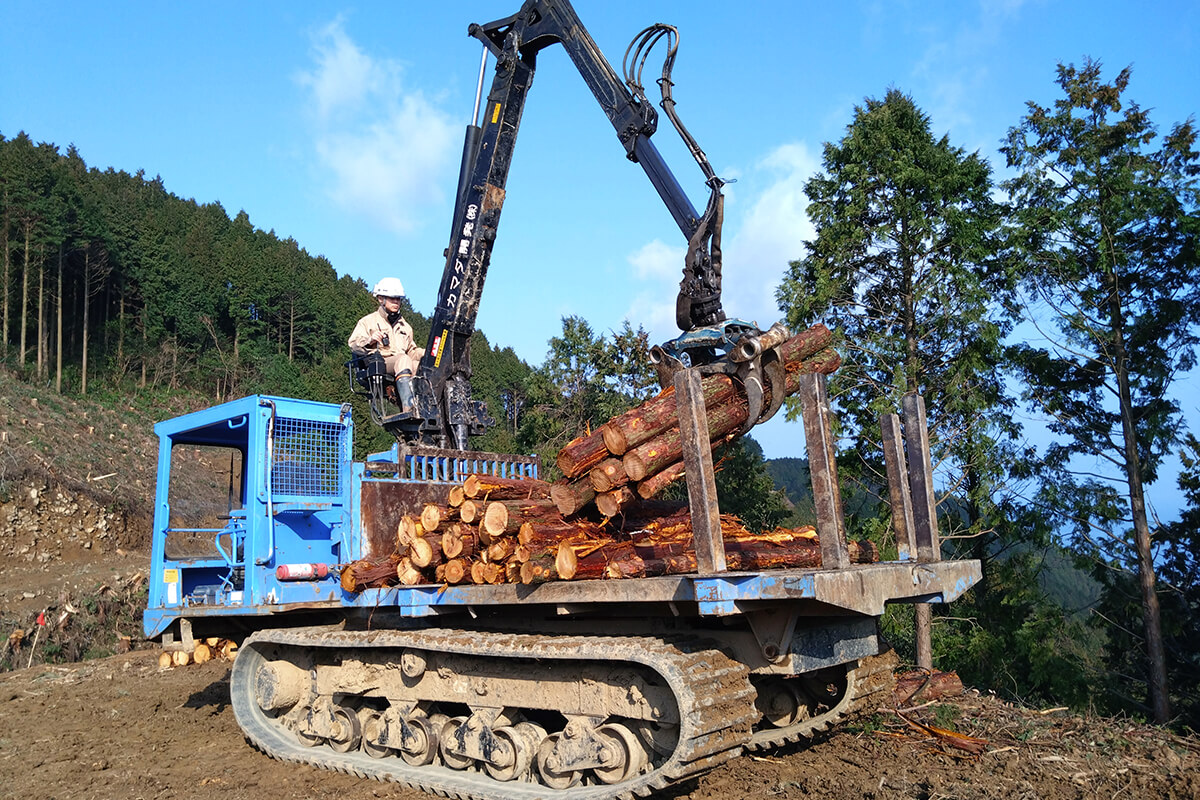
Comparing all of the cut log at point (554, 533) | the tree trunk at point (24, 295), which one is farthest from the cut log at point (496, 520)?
the tree trunk at point (24, 295)

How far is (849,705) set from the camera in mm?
A: 6176

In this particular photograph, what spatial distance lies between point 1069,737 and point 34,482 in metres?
25.1

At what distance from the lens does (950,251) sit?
1471 centimetres

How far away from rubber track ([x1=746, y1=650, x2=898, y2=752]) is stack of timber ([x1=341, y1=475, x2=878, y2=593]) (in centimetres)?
80

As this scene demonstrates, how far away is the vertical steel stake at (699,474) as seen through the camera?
4.65 m

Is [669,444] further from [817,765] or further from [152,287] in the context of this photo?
[152,287]

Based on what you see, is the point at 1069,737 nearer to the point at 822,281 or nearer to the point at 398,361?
the point at 398,361

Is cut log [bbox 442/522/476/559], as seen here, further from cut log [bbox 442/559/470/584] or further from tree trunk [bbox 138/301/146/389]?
tree trunk [bbox 138/301/146/389]

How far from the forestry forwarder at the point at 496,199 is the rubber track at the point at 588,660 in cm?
237

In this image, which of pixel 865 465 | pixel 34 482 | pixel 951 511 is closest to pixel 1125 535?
pixel 951 511

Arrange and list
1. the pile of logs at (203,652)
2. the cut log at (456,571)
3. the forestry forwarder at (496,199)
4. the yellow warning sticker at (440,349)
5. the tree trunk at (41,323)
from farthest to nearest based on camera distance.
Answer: the tree trunk at (41,323) → the yellow warning sticker at (440,349) → the pile of logs at (203,652) → the forestry forwarder at (496,199) → the cut log at (456,571)

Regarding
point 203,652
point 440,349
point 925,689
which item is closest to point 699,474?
point 925,689

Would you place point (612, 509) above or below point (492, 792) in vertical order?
above

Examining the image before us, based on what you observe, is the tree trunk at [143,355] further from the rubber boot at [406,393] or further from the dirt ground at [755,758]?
the rubber boot at [406,393]
